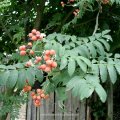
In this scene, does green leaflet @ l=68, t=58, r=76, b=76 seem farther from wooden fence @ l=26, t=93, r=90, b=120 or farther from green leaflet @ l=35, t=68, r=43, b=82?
wooden fence @ l=26, t=93, r=90, b=120

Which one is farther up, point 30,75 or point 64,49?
point 64,49

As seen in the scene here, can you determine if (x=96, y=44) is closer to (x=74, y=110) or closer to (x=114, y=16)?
(x=114, y=16)

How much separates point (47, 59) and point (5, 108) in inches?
47.3

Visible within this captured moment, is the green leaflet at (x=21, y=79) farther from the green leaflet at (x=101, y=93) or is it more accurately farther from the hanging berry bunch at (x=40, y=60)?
the green leaflet at (x=101, y=93)

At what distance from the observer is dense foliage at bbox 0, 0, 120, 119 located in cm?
220

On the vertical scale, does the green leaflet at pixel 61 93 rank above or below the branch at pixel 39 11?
below

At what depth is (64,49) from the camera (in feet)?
7.66

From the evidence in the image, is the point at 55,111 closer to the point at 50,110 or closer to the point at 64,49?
the point at 50,110

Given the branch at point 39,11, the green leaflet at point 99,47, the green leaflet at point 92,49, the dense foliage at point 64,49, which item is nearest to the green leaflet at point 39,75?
the dense foliage at point 64,49

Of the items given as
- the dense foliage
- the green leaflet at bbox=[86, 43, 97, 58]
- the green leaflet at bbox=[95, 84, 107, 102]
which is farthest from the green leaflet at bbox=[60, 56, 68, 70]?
the green leaflet at bbox=[86, 43, 97, 58]

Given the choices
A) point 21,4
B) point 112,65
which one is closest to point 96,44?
point 112,65

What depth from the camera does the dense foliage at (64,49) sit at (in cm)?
220

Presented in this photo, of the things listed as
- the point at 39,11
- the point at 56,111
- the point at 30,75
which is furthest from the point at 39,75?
the point at 56,111

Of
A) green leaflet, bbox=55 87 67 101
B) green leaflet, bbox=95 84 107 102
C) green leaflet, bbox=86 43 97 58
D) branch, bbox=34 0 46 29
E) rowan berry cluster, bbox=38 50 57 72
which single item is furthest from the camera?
branch, bbox=34 0 46 29
